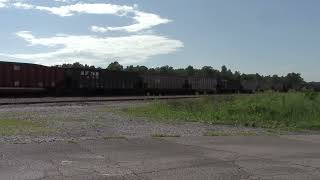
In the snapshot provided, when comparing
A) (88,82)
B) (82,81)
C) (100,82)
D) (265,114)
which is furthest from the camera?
(100,82)

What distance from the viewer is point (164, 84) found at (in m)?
72.5

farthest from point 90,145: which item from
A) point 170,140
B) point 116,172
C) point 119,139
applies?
point 116,172

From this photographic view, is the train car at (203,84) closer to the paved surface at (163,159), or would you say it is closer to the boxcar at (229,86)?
the boxcar at (229,86)

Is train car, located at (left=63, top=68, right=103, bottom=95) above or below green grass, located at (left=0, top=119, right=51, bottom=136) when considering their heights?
above

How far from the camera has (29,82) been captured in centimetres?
4906

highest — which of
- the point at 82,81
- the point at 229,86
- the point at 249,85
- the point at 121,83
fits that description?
the point at 82,81

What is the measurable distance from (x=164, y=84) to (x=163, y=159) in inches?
2436

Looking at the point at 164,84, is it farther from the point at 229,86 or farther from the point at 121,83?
the point at 229,86

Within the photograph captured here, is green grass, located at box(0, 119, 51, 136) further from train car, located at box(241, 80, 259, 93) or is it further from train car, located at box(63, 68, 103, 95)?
train car, located at box(241, 80, 259, 93)

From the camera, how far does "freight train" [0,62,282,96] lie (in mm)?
47594

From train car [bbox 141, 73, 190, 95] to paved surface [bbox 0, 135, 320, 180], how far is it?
54312 mm

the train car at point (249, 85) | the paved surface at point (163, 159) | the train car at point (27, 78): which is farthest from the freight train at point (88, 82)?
the paved surface at point (163, 159)

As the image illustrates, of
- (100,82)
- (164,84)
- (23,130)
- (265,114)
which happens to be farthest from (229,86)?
(23,130)

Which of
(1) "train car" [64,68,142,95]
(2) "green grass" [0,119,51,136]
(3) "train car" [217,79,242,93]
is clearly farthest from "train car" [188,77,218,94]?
(2) "green grass" [0,119,51,136]
